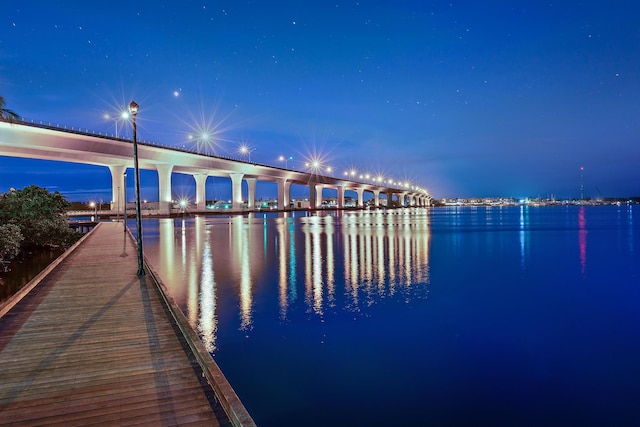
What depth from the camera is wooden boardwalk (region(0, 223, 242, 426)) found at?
600 centimetres

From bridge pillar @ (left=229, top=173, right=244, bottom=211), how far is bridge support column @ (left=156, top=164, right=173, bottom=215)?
21.0 m

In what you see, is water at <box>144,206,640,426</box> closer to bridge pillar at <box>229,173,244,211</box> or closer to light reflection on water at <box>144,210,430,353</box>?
light reflection on water at <box>144,210,430,353</box>

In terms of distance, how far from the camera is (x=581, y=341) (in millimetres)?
13344

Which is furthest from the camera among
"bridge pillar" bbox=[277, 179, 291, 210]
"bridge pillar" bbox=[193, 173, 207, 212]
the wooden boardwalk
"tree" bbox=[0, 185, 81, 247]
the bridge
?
"bridge pillar" bbox=[277, 179, 291, 210]

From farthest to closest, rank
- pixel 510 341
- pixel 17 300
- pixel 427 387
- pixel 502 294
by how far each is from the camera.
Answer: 1. pixel 502 294
2. pixel 510 341
3. pixel 17 300
4. pixel 427 387

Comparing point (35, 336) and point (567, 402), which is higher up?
point (35, 336)

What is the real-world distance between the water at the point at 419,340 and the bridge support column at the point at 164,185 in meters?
70.6

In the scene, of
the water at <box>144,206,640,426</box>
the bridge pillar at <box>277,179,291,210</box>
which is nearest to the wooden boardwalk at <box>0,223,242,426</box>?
the water at <box>144,206,640,426</box>

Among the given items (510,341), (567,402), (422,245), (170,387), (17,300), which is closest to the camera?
(170,387)

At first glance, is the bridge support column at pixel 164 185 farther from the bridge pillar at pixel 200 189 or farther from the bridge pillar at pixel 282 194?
the bridge pillar at pixel 282 194

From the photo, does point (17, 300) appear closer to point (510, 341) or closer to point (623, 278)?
point (510, 341)

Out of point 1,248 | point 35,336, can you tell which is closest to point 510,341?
point 35,336

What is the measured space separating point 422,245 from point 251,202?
314 feet

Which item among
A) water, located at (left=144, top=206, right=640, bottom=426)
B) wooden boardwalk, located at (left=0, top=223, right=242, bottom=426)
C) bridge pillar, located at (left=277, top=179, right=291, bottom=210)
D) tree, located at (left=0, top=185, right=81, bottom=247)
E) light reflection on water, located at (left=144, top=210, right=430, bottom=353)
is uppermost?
bridge pillar, located at (left=277, top=179, right=291, bottom=210)
